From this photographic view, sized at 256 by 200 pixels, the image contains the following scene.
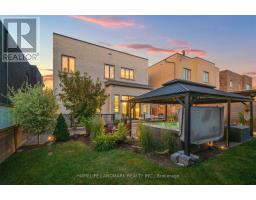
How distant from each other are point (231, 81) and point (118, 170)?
996 inches

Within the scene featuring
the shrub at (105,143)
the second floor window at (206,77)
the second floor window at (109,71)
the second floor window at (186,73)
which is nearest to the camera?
the shrub at (105,143)

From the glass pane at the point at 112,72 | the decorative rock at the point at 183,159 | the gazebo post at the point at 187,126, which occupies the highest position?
the glass pane at the point at 112,72

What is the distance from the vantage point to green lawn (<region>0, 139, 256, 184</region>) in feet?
12.6

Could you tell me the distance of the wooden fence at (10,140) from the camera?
5.18 metres

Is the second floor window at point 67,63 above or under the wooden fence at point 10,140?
above

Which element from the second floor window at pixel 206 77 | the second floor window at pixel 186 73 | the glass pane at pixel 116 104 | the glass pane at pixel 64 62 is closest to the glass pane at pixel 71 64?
the glass pane at pixel 64 62

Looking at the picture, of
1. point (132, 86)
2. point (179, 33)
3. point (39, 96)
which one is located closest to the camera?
point (39, 96)

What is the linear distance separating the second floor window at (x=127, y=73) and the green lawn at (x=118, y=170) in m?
11.3

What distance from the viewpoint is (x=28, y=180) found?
13.0ft

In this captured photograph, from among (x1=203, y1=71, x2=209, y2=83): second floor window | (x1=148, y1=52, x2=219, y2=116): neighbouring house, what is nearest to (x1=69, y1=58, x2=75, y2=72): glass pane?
(x1=148, y1=52, x2=219, y2=116): neighbouring house

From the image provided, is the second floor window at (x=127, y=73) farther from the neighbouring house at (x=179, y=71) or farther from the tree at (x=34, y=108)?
the tree at (x=34, y=108)
